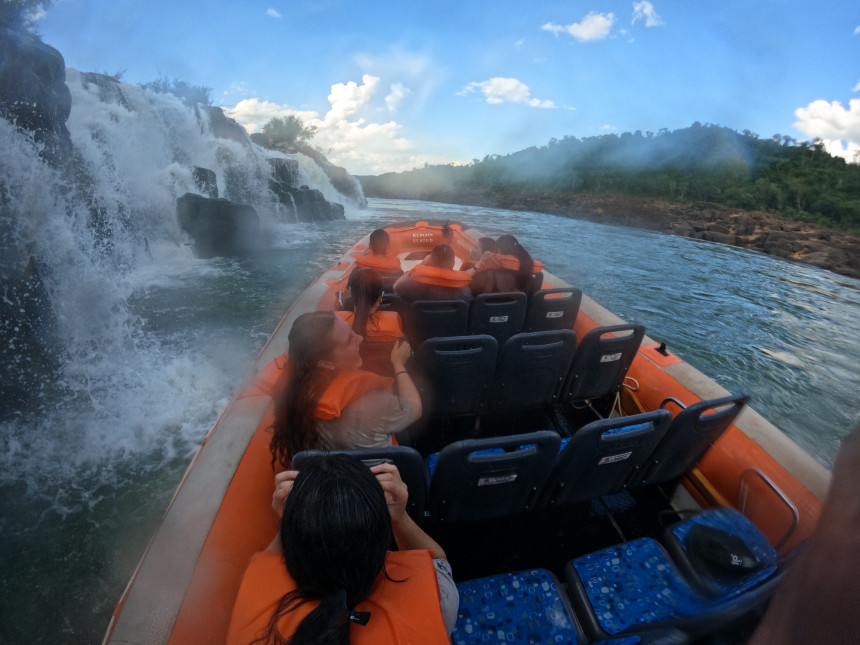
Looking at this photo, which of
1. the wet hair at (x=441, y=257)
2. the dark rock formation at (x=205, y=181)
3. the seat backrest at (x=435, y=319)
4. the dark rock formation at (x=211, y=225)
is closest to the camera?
the seat backrest at (x=435, y=319)

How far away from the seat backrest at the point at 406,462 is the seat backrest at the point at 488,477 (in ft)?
0.19

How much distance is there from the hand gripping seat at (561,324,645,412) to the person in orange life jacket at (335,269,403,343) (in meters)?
1.32

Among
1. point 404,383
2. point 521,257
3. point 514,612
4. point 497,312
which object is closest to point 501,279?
point 497,312

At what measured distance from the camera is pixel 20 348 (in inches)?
195

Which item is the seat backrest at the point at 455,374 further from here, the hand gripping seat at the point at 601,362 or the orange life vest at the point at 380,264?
the orange life vest at the point at 380,264

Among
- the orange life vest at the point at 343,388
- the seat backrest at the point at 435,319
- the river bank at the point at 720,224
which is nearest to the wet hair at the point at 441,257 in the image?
A: the seat backrest at the point at 435,319

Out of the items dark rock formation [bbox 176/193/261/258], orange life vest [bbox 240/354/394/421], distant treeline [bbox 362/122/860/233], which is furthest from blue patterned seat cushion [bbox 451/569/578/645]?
distant treeline [bbox 362/122/860/233]

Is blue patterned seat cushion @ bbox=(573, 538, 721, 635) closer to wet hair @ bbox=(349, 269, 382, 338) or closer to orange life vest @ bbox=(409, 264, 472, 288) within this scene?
wet hair @ bbox=(349, 269, 382, 338)

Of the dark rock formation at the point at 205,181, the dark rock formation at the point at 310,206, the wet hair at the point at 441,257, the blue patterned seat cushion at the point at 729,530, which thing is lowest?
the blue patterned seat cushion at the point at 729,530

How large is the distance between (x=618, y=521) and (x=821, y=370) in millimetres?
6295

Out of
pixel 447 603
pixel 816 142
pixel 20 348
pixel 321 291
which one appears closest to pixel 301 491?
pixel 447 603

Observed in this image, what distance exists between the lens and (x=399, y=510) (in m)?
1.24

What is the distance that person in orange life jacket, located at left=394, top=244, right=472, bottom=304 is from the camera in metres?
3.55

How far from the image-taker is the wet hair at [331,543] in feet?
2.63
